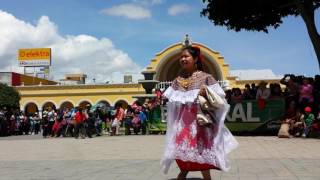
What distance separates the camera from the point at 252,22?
2248 centimetres

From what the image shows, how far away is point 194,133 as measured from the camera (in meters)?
6.74

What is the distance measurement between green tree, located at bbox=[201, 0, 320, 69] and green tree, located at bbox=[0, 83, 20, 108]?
34822 mm

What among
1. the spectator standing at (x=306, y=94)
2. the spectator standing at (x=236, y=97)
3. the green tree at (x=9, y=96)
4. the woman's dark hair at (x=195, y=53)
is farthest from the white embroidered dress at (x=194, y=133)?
the green tree at (x=9, y=96)

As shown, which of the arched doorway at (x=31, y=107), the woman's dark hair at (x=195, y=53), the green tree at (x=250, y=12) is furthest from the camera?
the arched doorway at (x=31, y=107)

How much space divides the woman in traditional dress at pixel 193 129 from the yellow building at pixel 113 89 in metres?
44.2

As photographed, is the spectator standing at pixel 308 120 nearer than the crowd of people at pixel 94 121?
Yes

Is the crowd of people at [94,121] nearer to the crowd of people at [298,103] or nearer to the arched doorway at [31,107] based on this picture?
the crowd of people at [298,103]

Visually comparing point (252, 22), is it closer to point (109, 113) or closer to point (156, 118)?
point (156, 118)

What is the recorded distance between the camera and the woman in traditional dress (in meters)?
6.63

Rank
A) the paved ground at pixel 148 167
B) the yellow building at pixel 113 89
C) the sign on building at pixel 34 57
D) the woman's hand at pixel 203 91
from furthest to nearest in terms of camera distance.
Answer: the sign on building at pixel 34 57 < the yellow building at pixel 113 89 < the paved ground at pixel 148 167 < the woman's hand at pixel 203 91

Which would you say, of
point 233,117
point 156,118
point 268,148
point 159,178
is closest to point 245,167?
point 159,178

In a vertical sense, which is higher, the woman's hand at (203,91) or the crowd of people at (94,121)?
the woman's hand at (203,91)

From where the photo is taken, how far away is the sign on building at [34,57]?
75.4 meters

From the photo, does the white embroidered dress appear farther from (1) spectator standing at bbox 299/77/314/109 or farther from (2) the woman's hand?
(1) spectator standing at bbox 299/77/314/109
